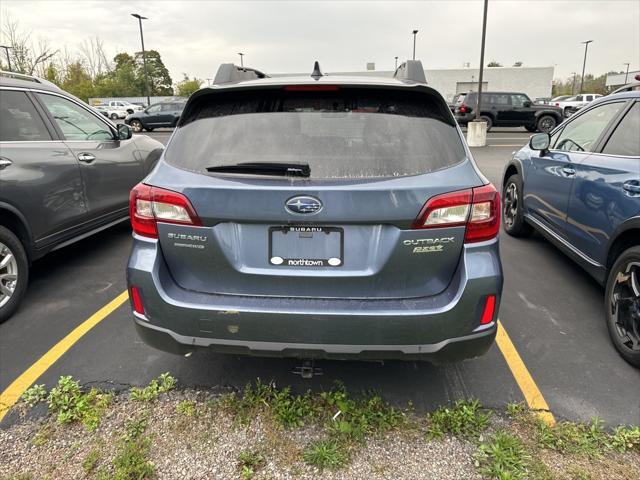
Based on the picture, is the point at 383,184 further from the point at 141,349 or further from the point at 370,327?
the point at 141,349

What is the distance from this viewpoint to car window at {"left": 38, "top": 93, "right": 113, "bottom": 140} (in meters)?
4.33

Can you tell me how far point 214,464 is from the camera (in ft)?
7.13

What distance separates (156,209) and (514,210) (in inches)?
185

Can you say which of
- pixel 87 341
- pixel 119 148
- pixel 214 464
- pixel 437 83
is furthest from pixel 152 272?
pixel 437 83

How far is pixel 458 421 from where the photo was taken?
239 cm

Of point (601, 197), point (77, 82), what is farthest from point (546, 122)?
point (77, 82)

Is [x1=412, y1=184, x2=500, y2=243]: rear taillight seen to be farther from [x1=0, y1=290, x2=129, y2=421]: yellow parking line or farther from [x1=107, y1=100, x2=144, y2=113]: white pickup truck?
[x1=107, y1=100, x2=144, y2=113]: white pickup truck

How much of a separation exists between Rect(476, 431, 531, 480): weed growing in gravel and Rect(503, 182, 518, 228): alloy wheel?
3772 millimetres

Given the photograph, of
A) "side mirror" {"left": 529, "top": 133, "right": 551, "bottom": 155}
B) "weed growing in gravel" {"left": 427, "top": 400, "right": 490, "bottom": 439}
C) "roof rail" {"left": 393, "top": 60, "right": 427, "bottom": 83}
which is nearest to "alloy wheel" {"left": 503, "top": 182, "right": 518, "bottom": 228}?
"side mirror" {"left": 529, "top": 133, "right": 551, "bottom": 155}

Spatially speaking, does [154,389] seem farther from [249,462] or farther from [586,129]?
[586,129]

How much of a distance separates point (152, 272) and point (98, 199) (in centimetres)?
300

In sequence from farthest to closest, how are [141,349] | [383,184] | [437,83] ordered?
1. [437,83]
2. [141,349]
3. [383,184]

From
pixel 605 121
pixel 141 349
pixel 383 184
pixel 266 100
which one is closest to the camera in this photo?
pixel 383 184

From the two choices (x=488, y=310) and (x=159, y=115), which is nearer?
(x=488, y=310)
